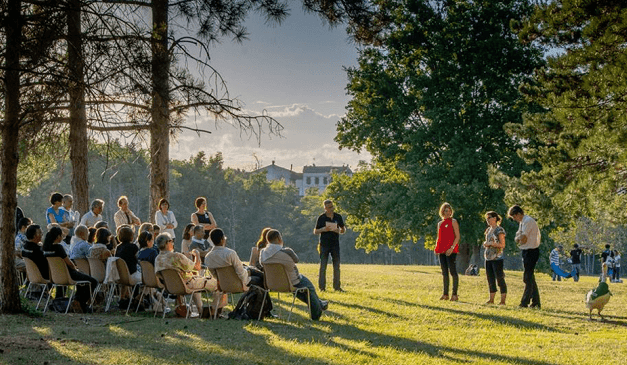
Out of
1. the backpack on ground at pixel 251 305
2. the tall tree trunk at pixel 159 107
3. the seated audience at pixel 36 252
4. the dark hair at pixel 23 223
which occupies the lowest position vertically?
the backpack on ground at pixel 251 305

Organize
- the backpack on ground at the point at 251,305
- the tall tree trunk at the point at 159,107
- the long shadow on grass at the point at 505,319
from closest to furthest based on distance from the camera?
1. the tall tree trunk at the point at 159,107
2. the backpack on ground at the point at 251,305
3. the long shadow on grass at the point at 505,319

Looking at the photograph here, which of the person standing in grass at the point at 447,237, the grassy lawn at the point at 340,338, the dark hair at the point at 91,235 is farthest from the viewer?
the person standing in grass at the point at 447,237

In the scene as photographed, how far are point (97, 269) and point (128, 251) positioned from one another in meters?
0.78

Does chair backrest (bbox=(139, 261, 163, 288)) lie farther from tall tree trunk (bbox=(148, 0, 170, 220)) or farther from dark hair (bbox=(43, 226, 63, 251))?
tall tree trunk (bbox=(148, 0, 170, 220))

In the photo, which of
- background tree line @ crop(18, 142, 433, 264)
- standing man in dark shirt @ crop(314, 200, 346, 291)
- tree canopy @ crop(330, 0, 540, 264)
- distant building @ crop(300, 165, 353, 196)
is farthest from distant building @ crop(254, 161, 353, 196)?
standing man in dark shirt @ crop(314, 200, 346, 291)

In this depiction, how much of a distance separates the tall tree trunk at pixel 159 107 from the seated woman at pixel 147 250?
2.00 metres

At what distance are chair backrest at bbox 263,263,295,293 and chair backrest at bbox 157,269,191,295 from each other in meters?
1.27

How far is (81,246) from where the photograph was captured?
40.0ft

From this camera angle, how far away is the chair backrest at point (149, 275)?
1093 cm

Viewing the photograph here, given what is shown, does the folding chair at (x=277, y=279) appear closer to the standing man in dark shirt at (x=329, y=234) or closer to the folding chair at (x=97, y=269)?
the folding chair at (x=97, y=269)

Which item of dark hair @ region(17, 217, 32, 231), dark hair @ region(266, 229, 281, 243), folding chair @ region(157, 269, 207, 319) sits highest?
dark hair @ region(17, 217, 32, 231)

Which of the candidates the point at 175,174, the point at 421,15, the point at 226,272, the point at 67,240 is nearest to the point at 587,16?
the point at 226,272

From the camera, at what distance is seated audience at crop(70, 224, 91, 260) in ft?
39.9

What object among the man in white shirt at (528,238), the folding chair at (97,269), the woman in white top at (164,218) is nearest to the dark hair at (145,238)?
the folding chair at (97,269)
